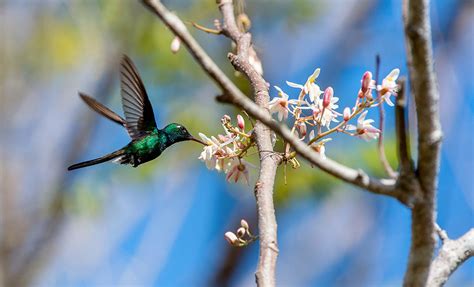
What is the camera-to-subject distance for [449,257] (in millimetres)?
1229

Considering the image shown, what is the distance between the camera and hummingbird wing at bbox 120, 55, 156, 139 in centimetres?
256

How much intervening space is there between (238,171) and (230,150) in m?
0.10

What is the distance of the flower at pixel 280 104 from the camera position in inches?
71.5

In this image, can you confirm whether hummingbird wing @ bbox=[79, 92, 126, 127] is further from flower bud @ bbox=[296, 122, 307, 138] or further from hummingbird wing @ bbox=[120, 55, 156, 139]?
flower bud @ bbox=[296, 122, 307, 138]

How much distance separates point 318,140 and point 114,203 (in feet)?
23.5

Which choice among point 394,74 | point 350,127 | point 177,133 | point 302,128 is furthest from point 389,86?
point 177,133

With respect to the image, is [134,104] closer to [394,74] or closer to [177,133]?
[177,133]

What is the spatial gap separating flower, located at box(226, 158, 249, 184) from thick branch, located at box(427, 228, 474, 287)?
747 millimetres

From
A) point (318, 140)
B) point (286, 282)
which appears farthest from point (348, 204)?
point (318, 140)

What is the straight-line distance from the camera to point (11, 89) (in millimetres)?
8680

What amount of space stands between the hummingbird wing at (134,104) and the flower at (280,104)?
75 centimetres

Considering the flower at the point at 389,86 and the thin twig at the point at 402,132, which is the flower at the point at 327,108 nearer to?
the flower at the point at 389,86

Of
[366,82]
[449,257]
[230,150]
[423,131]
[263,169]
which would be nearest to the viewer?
[423,131]

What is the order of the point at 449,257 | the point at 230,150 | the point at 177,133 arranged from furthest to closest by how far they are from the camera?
the point at 177,133
the point at 230,150
the point at 449,257
